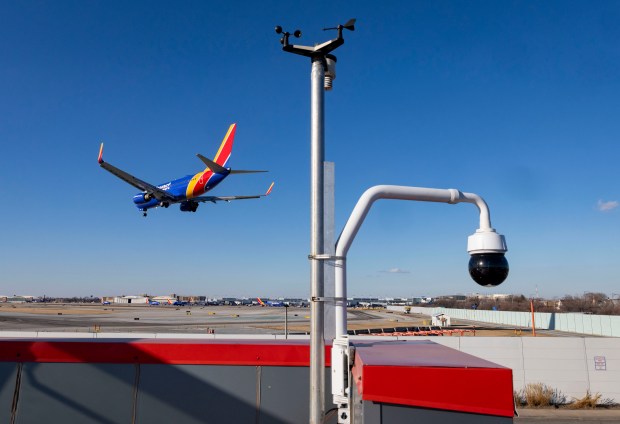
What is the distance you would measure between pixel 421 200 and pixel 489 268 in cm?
100

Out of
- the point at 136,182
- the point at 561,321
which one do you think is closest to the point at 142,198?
the point at 136,182

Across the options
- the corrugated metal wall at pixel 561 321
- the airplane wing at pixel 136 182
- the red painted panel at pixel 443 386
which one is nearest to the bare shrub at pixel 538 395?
Result: the red painted panel at pixel 443 386

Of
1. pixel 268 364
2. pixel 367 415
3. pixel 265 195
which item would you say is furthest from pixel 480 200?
pixel 265 195

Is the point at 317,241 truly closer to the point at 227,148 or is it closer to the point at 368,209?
the point at 368,209

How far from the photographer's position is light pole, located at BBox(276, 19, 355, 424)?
13.6 ft

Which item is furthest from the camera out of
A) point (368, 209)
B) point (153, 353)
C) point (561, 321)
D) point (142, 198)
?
point (561, 321)

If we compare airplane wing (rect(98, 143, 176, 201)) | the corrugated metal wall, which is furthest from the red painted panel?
the corrugated metal wall

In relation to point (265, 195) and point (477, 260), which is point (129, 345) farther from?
point (265, 195)

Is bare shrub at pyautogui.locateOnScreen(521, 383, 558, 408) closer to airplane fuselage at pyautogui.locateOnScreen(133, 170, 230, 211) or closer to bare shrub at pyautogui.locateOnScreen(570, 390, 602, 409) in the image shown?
bare shrub at pyautogui.locateOnScreen(570, 390, 602, 409)

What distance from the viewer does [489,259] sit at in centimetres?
479

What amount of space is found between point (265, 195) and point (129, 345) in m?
37.5

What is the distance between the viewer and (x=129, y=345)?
Answer: 605 cm

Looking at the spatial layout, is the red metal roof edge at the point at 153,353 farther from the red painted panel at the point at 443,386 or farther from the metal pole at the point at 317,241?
the red painted panel at the point at 443,386

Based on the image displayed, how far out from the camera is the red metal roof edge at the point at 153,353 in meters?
5.98
